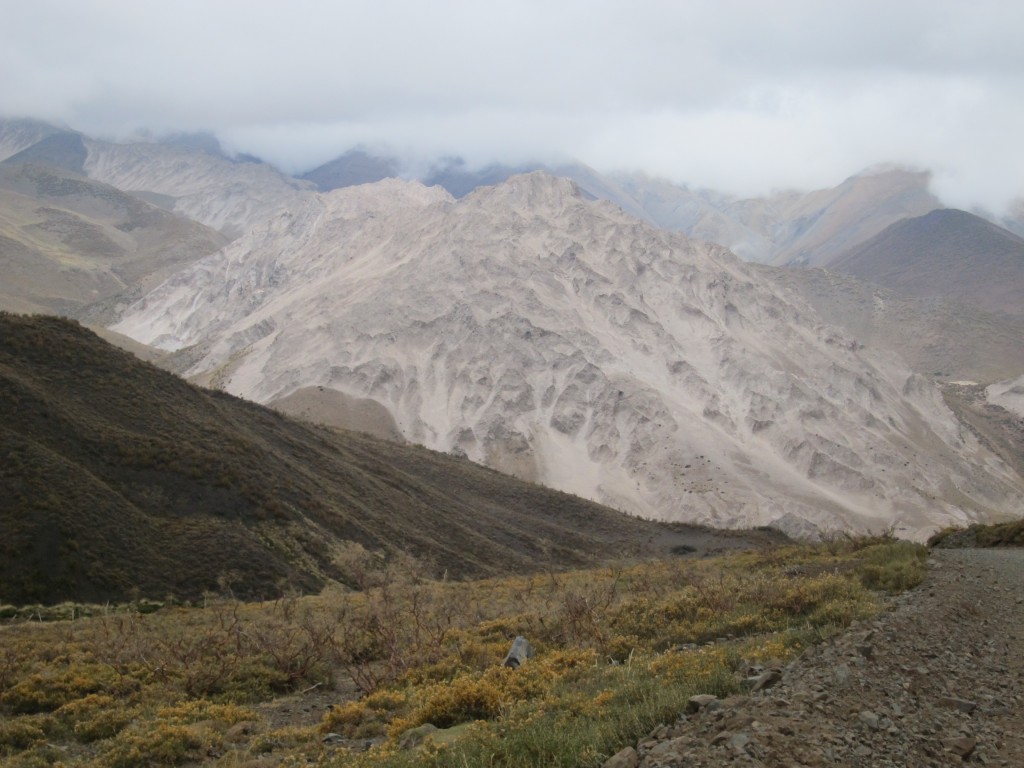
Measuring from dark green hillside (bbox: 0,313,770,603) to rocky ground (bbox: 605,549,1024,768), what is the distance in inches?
1084

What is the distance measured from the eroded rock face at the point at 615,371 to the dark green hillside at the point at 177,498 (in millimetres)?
38240

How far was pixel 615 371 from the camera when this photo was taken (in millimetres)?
118625

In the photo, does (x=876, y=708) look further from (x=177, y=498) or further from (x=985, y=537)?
(x=177, y=498)

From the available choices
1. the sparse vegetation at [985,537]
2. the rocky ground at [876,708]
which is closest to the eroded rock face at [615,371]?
the sparse vegetation at [985,537]

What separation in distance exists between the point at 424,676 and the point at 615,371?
106937mm

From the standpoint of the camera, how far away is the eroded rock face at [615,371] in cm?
10125

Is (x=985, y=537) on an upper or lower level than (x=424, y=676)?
upper

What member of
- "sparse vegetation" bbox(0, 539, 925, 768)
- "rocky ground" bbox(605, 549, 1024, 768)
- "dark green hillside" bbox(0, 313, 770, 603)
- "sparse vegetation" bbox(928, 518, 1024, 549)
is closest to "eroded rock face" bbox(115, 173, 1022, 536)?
"dark green hillside" bbox(0, 313, 770, 603)

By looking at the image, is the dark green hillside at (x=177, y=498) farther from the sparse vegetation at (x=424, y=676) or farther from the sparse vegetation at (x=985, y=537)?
the sparse vegetation at (x=985, y=537)

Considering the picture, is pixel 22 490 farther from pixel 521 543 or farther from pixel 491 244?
pixel 491 244

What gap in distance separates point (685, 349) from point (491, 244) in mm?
42493

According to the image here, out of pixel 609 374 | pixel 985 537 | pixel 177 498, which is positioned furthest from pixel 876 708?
pixel 609 374

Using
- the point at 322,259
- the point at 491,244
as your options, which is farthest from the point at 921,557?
the point at 322,259

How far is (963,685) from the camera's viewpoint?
369 inches
